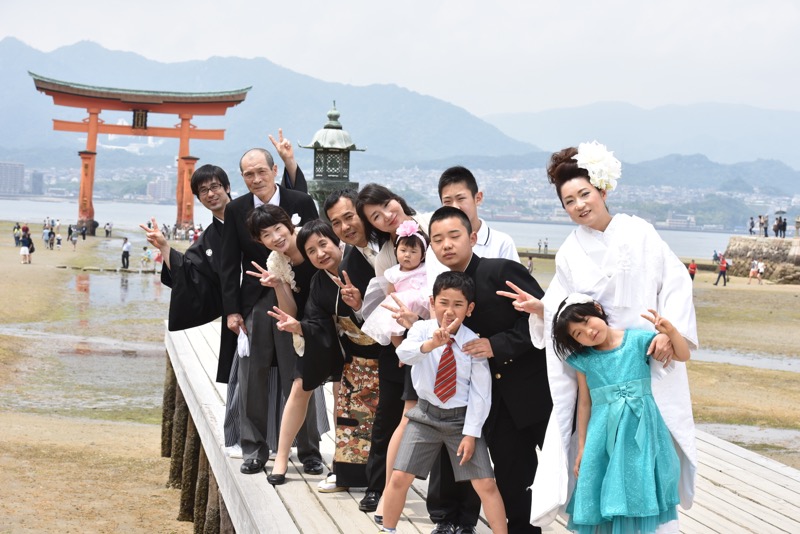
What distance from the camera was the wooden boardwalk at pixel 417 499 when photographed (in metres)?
4.16

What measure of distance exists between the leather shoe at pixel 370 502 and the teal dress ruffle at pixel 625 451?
3.76ft

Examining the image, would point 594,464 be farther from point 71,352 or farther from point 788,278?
point 788,278

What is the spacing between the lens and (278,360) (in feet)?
16.6

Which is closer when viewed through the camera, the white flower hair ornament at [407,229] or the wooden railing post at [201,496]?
the white flower hair ornament at [407,229]

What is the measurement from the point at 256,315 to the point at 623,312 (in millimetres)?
2251

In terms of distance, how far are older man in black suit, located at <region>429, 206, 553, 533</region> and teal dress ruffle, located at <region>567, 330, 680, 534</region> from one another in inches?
14.9

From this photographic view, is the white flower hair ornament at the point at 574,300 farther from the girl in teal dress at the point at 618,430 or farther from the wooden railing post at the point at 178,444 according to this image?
the wooden railing post at the point at 178,444

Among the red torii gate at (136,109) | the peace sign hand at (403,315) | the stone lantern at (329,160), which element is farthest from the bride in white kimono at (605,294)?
the red torii gate at (136,109)

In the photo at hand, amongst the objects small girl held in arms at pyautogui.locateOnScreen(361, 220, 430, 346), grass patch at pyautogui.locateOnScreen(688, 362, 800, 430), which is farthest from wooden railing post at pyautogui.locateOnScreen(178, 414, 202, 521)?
grass patch at pyautogui.locateOnScreen(688, 362, 800, 430)

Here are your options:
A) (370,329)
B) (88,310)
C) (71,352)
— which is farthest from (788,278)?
(370,329)

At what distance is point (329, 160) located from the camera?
39.9ft

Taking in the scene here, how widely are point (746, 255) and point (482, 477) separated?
3991cm

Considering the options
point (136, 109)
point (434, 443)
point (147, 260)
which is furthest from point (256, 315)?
point (136, 109)

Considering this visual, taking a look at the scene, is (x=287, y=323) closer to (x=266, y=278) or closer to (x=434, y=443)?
(x=266, y=278)
